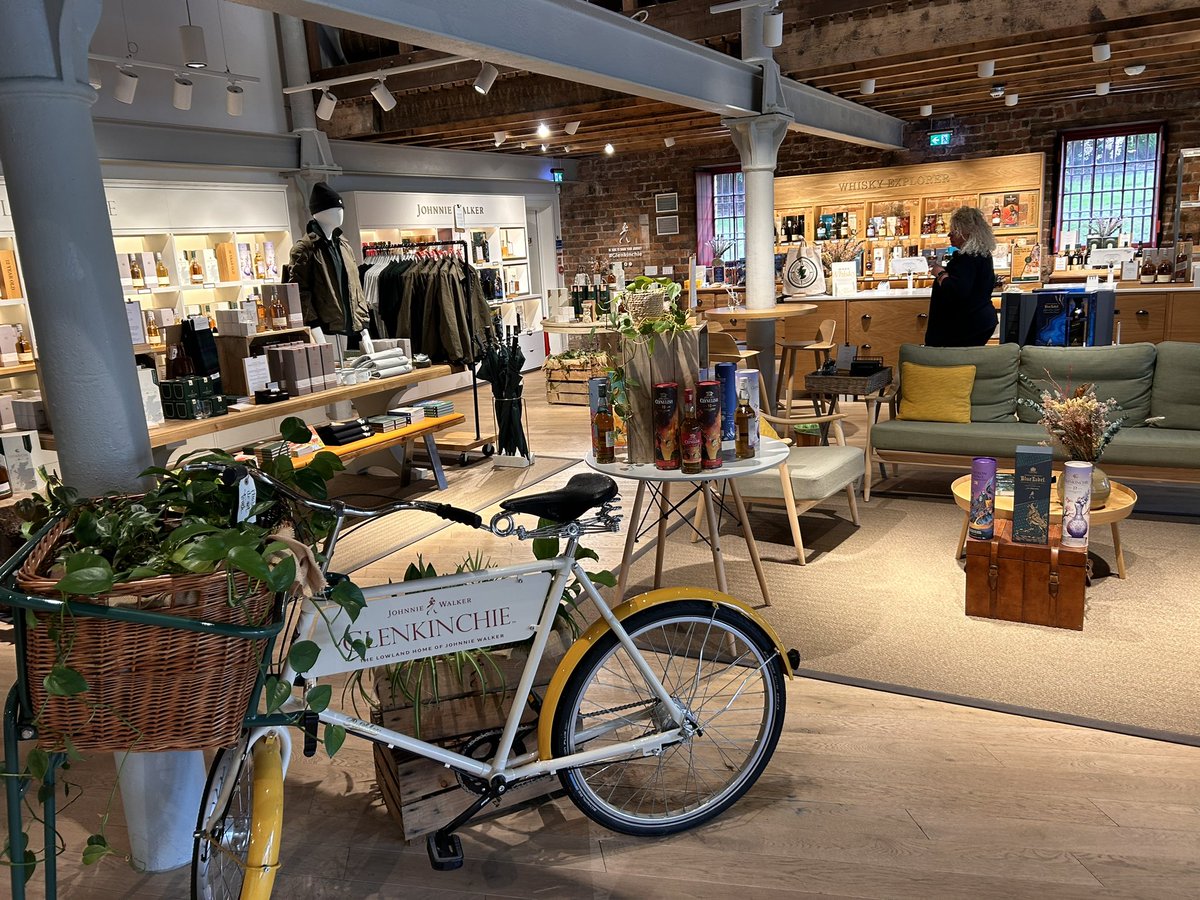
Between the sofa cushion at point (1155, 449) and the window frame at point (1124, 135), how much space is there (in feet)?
20.0

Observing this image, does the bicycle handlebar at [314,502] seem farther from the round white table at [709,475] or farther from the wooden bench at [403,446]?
the wooden bench at [403,446]

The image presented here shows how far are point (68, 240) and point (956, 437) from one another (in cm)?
433

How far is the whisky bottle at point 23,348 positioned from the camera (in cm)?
671

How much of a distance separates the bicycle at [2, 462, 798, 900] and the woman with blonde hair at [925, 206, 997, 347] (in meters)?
3.94

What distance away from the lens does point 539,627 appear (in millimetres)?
2152

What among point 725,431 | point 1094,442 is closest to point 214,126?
point 725,431

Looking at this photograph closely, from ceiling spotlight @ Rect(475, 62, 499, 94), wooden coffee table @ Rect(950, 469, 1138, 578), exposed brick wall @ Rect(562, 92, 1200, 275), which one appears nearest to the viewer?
wooden coffee table @ Rect(950, 469, 1138, 578)

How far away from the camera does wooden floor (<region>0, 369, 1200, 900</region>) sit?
226cm

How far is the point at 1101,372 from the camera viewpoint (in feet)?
16.7

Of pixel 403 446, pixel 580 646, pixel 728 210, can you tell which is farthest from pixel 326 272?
pixel 728 210

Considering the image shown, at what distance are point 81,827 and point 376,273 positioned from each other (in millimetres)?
5539

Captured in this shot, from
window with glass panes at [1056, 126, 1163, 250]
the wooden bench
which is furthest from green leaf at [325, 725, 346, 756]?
window with glass panes at [1056, 126, 1163, 250]

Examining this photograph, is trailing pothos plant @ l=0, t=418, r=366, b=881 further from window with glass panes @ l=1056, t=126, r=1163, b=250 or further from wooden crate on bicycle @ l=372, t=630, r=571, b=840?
window with glass panes @ l=1056, t=126, r=1163, b=250

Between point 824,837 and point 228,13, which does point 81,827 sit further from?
point 228,13
